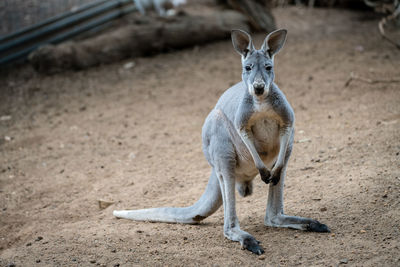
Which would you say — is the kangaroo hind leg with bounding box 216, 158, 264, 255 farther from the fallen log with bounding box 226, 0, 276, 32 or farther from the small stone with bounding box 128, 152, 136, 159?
the fallen log with bounding box 226, 0, 276, 32

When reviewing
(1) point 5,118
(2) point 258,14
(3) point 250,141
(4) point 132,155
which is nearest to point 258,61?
(3) point 250,141

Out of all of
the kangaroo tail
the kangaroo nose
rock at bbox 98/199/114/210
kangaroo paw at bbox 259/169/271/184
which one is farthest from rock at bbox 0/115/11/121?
the kangaroo nose

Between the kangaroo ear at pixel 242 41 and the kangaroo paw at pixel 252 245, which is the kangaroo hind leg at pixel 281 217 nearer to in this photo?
the kangaroo paw at pixel 252 245

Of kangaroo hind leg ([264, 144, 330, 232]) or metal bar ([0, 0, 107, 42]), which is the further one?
metal bar ([0, 0, 107, 42])

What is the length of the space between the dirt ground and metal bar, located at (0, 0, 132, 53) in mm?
519

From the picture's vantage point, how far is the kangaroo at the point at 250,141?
3.02m

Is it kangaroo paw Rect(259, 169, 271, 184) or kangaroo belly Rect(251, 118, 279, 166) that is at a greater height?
kangaroo belly Rect(251, 118, 279, 166)

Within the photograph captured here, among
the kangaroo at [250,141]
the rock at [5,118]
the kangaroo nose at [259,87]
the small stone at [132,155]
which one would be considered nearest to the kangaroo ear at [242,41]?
the kangaroo at [250,141]

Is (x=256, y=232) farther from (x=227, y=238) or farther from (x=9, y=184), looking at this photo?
(x=9, y=184)

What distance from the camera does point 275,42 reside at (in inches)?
124

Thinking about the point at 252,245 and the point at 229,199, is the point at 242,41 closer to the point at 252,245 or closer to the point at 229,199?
the point at 229,199

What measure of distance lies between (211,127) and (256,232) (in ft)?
2.68

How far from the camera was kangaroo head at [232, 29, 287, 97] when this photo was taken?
2863mm

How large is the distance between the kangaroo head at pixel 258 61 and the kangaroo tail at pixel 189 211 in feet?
2.98
